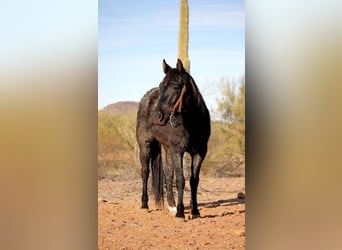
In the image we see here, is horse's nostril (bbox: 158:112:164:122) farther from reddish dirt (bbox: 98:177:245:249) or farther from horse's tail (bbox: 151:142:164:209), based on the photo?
reddish dirt (bbox: 98:177:245:249)

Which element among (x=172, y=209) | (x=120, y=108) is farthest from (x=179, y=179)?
(x=120, y=108)

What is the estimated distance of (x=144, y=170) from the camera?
2.63 meters

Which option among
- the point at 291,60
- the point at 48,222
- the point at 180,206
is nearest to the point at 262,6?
the point at 291,60

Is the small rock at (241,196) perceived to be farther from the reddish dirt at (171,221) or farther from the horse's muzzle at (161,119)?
the horse's muzzle at (161,119)

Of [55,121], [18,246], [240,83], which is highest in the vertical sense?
[240,83]

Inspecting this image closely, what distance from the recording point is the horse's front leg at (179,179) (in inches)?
103

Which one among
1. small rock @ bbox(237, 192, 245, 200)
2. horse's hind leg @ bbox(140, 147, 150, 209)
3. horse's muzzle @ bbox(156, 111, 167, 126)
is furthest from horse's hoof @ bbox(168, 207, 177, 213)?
horse's muzzle @ bbox(156, 111, 167, 126)

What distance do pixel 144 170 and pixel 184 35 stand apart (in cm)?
79

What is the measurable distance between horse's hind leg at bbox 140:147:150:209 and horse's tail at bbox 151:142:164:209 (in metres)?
0.03

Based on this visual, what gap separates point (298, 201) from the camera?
2.57 metres

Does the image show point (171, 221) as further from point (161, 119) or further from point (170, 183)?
point (161, 119)

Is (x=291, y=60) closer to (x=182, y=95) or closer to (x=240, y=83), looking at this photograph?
(x=240, y=83)

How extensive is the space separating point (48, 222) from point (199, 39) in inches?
51.3

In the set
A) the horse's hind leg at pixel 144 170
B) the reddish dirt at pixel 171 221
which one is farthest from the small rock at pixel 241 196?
the horse's hind leg at pixel 144 170
